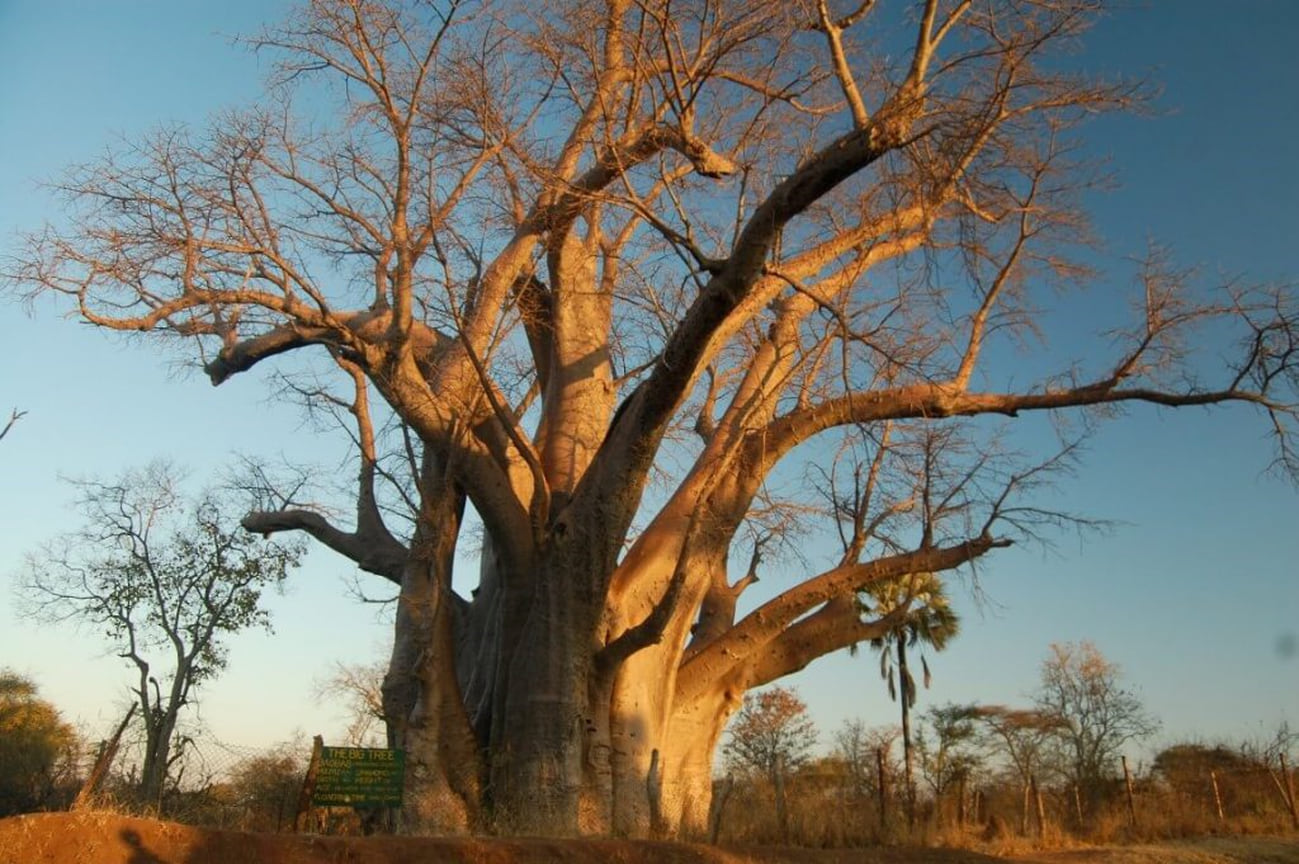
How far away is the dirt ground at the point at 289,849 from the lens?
639 cm

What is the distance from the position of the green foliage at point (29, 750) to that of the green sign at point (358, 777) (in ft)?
17.3

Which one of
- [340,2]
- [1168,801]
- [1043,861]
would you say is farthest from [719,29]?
[1168,801]

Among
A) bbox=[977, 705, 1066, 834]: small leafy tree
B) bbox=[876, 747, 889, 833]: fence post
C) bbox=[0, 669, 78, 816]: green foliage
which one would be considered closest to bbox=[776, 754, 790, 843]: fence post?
bbox=[876, 747, 889, 833]: fence post

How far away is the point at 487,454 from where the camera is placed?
11031mm

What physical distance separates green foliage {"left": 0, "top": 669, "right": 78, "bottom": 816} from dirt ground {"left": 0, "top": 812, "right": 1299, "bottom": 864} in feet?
21.2

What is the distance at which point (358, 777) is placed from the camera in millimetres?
9008

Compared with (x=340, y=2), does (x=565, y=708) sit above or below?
below

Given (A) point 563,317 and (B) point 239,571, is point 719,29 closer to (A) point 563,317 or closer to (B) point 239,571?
(A) point 563,317

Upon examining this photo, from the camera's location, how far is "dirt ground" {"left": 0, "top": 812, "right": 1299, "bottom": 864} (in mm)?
6395

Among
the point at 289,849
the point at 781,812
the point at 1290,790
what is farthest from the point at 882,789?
the point at 289,849

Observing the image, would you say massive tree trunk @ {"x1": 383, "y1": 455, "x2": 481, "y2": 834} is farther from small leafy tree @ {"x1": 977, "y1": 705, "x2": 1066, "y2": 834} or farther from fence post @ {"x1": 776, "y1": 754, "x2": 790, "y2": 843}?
small leafy tree @ {"x1": 977, "y1": 705, "x2": 1066, "y2": 834}

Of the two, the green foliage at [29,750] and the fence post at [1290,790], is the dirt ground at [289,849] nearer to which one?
the green foliage at [29,750]

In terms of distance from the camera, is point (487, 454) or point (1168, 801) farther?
point (1168, 801)

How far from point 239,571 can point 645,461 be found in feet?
39.0
